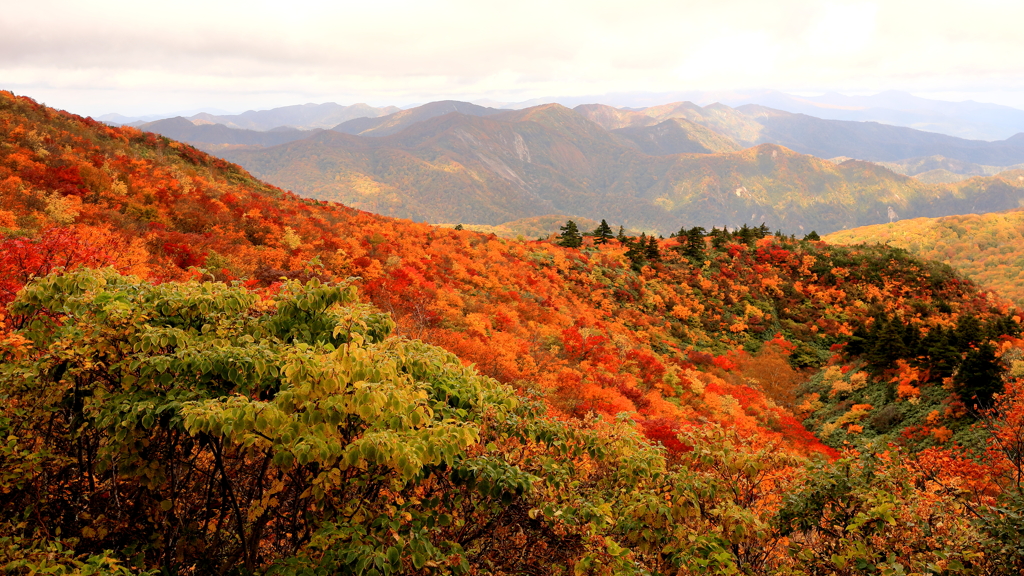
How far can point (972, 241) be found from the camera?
128 meters

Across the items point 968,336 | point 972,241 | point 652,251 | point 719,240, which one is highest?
point 719,240

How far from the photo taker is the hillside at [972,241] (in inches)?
4310

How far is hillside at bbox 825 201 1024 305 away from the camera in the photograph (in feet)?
359

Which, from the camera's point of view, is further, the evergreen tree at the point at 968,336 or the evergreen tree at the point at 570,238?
the evergreen tree at the point at 570,238

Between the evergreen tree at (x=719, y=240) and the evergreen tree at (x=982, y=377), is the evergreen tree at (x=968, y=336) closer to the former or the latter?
the evergreen tree at (x=982, y=377)

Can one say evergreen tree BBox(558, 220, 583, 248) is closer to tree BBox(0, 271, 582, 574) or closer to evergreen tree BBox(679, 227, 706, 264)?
evergreen tree BBox(679, 227, 706, 264)

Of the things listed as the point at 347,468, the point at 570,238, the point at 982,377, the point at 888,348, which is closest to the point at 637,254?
the point at 570,238

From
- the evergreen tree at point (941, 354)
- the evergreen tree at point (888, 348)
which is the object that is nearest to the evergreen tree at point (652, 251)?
the evergreen tree at point (888, 348)

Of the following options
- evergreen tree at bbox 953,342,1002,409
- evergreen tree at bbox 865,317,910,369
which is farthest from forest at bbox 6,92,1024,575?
evergreen tree at bbox 865,317,910,369

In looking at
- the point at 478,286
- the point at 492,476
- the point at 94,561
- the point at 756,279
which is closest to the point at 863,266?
the point at 756,279

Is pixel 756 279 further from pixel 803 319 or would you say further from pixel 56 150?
pixel 56 150

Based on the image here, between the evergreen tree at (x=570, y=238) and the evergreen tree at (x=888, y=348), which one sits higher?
the evergreen tree at (x=570, y=238)

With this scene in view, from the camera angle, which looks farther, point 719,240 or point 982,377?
point 719,240

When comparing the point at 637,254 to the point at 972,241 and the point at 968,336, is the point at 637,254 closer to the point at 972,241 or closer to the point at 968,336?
the point at 968,336
